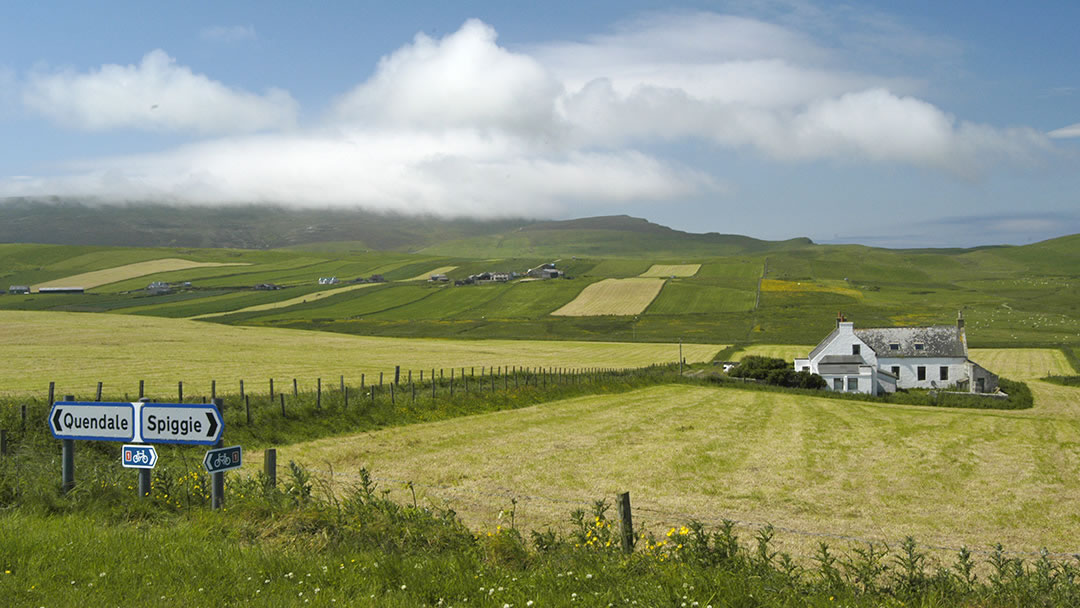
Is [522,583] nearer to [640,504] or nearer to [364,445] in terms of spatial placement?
[640,504]

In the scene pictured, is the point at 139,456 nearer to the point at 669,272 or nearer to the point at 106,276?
the point at 669,272

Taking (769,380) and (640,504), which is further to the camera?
(769,380)

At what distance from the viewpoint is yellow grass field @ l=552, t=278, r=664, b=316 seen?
5153 inches

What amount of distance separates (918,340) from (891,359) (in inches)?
134

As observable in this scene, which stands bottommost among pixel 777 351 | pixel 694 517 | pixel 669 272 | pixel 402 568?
pixel 777 351

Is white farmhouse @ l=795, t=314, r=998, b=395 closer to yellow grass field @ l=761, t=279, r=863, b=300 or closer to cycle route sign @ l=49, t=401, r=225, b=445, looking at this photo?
cycle route sign @ l=49, t=401, r=225, b=445

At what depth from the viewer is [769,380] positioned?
220ft

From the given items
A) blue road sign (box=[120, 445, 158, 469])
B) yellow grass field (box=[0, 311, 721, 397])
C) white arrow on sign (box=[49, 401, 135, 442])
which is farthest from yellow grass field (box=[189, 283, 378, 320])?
blue road sign (box=[120, 445, 158, 469])

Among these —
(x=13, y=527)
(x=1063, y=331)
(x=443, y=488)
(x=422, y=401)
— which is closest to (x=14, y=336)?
(x=422, y=401)

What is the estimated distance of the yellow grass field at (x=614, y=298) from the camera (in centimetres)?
13088

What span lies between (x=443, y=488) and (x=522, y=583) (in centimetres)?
1120

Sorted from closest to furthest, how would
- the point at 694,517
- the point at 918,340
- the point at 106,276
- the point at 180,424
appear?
1. the point at 180,424
2. the point at 694,517
3. the point at 918,340
4. the point at 106,276

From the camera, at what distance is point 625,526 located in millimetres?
9523

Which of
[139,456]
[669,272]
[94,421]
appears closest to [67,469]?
[94,421]
